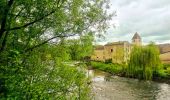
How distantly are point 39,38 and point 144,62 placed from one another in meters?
41.8

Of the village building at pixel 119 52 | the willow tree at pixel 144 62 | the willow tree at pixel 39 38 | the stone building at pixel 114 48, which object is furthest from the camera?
the stone building at pixel 114 48

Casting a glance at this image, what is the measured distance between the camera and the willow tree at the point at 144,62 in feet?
162

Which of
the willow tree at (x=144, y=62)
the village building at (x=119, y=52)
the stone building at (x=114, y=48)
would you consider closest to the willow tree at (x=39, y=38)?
the willow tree at (x=144, y=62)

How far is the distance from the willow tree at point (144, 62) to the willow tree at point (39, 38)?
130ft

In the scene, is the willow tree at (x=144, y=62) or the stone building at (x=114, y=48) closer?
the willow tree at (x=144, y=62)

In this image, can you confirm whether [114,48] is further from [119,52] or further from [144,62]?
[144,62]

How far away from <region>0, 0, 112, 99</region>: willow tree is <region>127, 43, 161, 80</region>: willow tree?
39.7 meters

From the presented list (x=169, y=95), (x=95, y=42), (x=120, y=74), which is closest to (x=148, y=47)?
(x=120, y=74)

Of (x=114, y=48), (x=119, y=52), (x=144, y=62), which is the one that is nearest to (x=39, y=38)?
(x=144, y=62)

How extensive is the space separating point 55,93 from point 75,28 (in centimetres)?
242

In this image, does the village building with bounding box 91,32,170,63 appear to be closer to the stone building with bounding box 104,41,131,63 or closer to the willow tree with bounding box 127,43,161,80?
the stone building with bounding box 104,41,131,63

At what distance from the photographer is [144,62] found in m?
50.2

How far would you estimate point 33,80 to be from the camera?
9312mm

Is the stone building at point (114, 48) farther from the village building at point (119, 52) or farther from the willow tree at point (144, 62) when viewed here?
the willow tree at point (144, 62)
